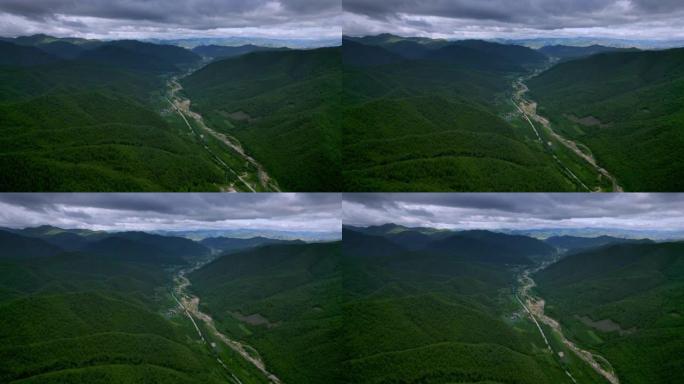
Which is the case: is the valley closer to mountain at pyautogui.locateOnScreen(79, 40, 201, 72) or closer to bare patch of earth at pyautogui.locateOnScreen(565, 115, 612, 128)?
mountain at pyautogui.locateOnScreen(79, 40, 201, 72)

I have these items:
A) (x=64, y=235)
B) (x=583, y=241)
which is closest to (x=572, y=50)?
(x=583, y=241)

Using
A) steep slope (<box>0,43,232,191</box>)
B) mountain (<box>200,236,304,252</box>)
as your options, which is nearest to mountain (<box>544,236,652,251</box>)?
mountain (<box>200,236,304,252</box>)

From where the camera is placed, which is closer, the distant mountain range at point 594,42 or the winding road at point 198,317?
the distant mountain range at point 594,42

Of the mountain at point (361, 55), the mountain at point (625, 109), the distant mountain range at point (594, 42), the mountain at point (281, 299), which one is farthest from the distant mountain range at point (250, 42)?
the mountain at point (625, 109)

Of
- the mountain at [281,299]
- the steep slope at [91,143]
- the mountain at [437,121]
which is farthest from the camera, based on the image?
the mountain at [281,299]

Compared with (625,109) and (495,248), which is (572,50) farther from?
(495,248)

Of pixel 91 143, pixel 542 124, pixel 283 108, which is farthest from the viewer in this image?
pixel 283 108

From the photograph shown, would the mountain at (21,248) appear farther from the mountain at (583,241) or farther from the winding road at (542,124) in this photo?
the mountain at (583,241)
